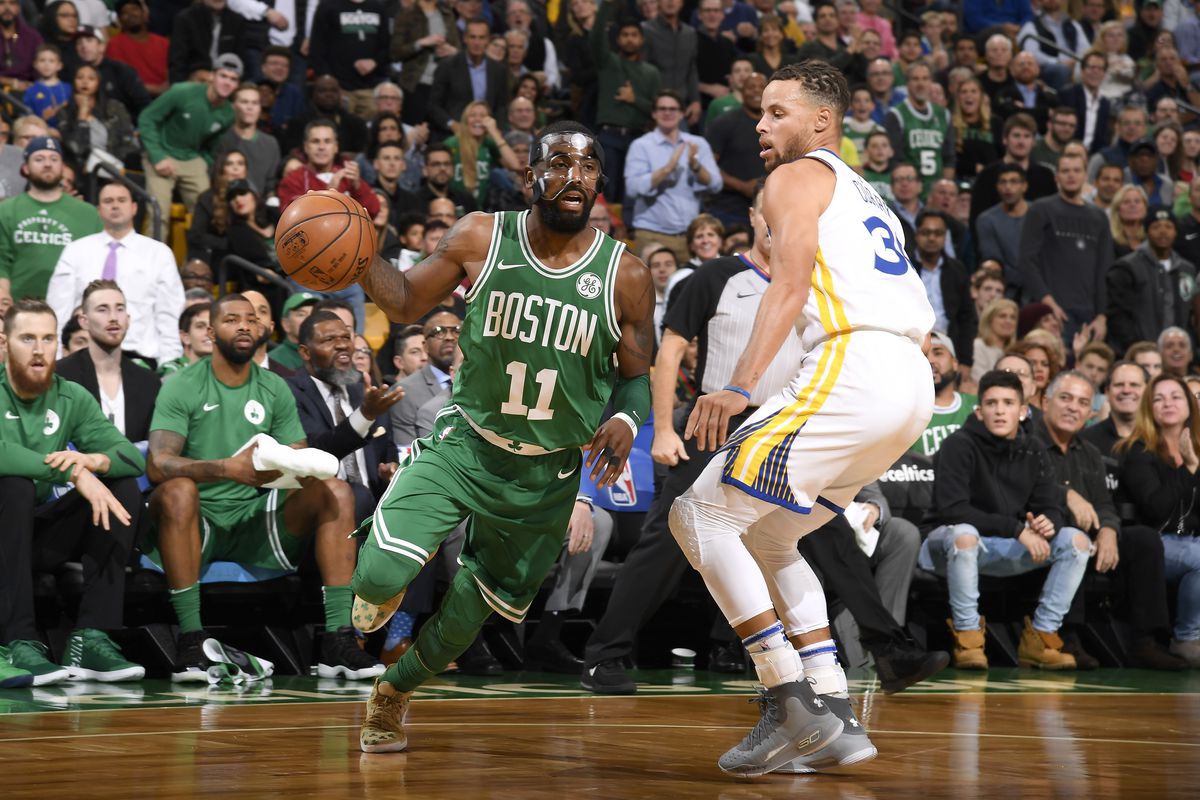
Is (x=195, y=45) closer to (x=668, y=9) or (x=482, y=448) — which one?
(x=668, y=9)

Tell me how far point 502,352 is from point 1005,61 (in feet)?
44.2

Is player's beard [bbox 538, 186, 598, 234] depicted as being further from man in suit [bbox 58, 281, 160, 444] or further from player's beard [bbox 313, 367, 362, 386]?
man in suit [bbox 58, 281, 160, 444]

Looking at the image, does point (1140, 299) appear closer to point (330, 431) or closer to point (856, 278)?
point (330, 431)

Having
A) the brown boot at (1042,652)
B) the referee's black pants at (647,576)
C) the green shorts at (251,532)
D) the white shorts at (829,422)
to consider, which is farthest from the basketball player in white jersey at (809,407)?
the brown boot at (1042,652)

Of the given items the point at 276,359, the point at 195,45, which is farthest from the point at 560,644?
the point at 195,45

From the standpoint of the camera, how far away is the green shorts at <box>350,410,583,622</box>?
4.99 metres

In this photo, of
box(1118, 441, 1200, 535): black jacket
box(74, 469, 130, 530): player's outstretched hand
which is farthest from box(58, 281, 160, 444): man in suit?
box(1118, 441, 1200, 535): black jacket

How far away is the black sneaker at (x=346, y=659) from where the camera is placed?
24.2 feet

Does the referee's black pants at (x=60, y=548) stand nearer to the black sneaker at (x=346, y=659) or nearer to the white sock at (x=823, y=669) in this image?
the black sneaker at (x=346, y=659)

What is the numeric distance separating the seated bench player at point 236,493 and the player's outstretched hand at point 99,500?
24 centimetres

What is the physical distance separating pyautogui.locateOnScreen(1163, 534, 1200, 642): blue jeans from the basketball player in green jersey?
5311 millimetres

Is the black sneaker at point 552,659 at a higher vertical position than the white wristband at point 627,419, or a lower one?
lower

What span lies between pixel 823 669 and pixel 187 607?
3.45m

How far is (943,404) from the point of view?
387 inches
